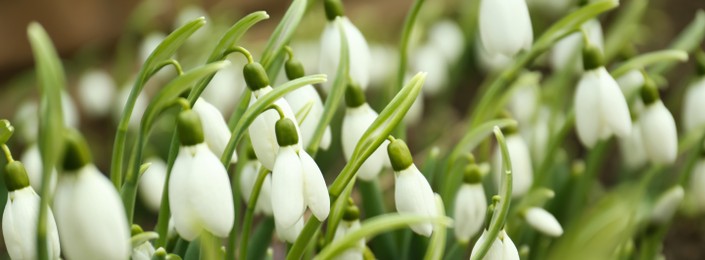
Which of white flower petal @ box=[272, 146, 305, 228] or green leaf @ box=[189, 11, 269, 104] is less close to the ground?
green leaf @ box=[189, 11, 269, 104]

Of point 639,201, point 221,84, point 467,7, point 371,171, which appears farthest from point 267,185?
point 467,7

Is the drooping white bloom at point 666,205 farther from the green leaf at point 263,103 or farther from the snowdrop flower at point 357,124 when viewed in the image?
the green leaf at point 263,103

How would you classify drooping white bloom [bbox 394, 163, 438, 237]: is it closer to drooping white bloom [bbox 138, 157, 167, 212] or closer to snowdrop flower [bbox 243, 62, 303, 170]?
snowdrop flower [bbox 243, 62, 303, 170]

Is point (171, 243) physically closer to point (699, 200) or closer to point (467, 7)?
point (699, 200)

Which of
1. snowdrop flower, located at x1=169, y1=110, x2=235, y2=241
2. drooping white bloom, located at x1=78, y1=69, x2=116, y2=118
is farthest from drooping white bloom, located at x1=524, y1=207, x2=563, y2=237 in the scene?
drooping white bloom, located at x1=78, y1=69, x2=116, y2=118

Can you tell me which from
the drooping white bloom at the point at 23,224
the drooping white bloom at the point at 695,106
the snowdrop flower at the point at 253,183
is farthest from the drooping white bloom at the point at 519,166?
the drooping white bloom at the point at 23,224

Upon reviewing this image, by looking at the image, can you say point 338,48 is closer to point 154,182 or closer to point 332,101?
point 332,101

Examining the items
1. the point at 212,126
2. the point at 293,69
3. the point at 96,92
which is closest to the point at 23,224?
the point at 212,126
